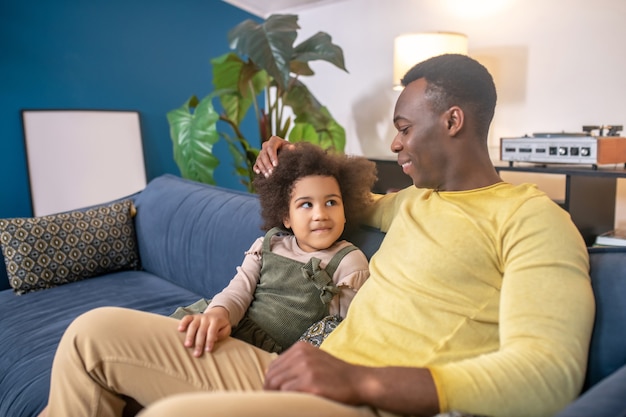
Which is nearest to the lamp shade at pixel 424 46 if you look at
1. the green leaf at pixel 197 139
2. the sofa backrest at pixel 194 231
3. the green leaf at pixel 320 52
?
the green leaf at pixel 320 52

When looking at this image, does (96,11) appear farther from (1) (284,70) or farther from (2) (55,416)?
(2) (55,416)

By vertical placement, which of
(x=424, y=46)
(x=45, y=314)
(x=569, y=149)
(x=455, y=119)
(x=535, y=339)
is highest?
(x=424, y=46)

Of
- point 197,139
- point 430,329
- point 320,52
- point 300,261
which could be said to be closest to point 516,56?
point 320,52

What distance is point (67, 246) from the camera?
2.17 m

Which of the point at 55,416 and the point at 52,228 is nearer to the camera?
the point at 55,416

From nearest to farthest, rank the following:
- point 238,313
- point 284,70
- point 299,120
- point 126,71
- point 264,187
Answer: point 238,313, point 264,187, point 284,70, point 299,120, point 126,71

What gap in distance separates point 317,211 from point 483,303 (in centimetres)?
49

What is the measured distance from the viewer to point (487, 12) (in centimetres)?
281

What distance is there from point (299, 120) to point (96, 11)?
57.9 inches

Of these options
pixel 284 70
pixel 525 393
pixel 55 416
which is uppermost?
pixel 284 70

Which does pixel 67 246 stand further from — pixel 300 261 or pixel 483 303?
pixel 483 303

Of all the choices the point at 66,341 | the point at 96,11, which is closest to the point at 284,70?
the point at 96,11

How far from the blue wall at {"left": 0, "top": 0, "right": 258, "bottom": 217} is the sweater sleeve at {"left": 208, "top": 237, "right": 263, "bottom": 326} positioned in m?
2.35

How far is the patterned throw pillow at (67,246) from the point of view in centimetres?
208
